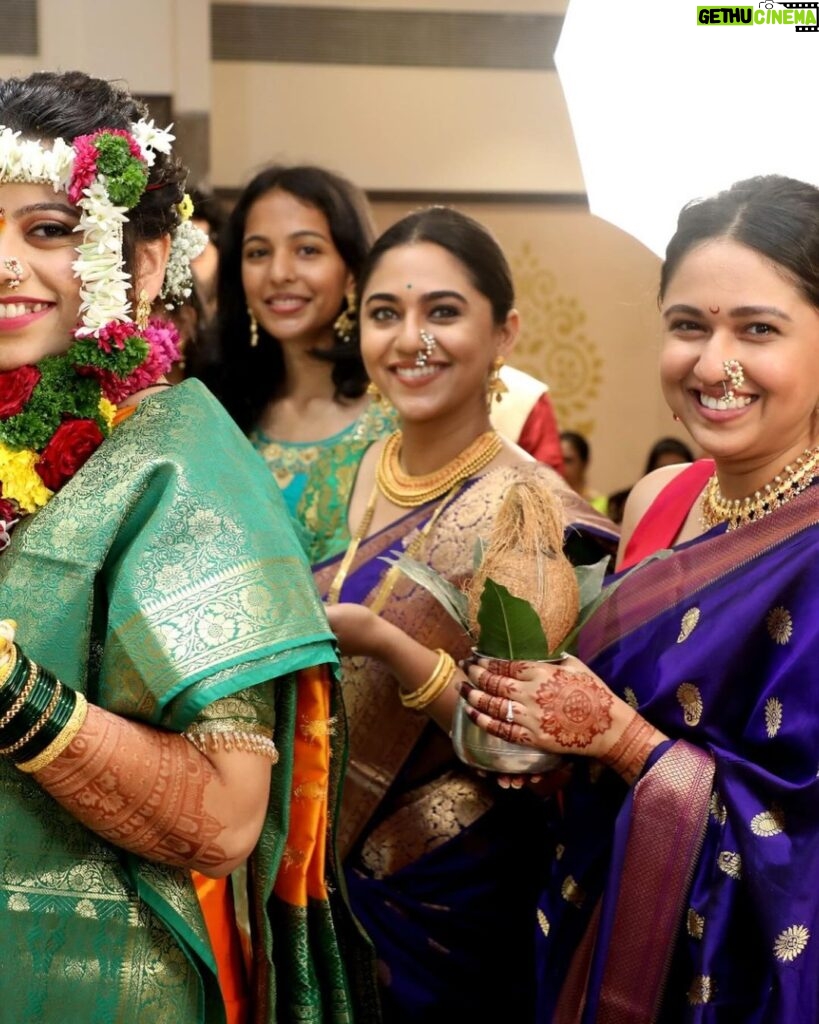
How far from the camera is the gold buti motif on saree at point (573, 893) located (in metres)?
1.96

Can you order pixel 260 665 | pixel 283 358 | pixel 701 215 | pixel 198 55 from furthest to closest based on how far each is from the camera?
pixel 198 55, pixel 283 358, pixel 701 215, pixel 260 665

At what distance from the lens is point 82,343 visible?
1.71 metres

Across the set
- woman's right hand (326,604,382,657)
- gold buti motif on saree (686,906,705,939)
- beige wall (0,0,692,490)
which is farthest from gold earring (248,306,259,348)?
beige wall (0,0,692,490)

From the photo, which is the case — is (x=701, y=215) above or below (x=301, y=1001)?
above

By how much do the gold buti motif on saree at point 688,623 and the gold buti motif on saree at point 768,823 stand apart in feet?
0.84

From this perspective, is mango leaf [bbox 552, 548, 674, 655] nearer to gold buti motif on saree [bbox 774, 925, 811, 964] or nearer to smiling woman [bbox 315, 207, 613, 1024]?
smiling woman [bbox 315, 207, 613, 1024]

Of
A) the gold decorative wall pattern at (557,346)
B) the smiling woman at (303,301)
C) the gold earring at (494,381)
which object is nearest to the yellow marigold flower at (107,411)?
the gold earring at (494,381)

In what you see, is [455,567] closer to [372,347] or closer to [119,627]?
[372,347]

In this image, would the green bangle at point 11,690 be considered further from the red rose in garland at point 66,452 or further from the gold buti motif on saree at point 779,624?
the gold buti motif on saree at point 779,624

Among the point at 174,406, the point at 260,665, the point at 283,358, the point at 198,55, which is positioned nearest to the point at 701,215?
the point at 174,406

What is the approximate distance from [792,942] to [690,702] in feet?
1.08

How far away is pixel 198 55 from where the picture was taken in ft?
19.8

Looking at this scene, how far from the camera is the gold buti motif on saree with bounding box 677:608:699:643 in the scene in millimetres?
1859

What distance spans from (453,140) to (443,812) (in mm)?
5351
